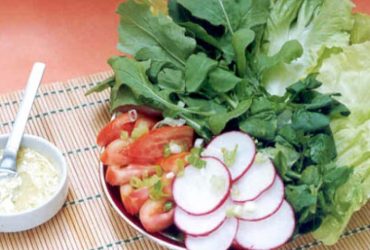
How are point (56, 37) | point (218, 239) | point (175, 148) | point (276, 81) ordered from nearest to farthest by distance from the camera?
point (218, 239) → point (175, 148) → point (276, 81) → point (56, 37)

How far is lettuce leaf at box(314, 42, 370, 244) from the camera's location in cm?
111

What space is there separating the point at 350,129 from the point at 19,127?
1.69ft

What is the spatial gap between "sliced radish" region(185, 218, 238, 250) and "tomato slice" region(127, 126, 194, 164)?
0.15 meters

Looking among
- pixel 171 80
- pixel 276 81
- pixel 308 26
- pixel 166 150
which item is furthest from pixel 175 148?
pixel 308 26

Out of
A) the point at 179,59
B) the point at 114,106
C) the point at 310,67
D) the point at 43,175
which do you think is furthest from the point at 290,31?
the point at 43,175

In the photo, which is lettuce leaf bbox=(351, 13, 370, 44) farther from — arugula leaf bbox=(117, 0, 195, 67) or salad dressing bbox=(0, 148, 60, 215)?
salad dressing bbox=(0, 148, 60, 215)

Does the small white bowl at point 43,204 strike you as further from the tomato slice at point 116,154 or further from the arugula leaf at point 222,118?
the arugula leaf at point 222,118

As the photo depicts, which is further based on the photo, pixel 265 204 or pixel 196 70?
pixel 196 70

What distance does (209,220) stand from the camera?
1.04 meters

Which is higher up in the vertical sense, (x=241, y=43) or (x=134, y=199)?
(x=241, y=43)

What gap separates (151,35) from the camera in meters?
1.26

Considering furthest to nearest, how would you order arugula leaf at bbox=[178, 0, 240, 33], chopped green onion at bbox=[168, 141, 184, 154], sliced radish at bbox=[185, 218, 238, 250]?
arugula leaf at bbox=[178, 0, 240, 33], chopped green onion at bbox=[168, 141, 184, 154], sliced radish at bbox=[185, 218, 238, 250]

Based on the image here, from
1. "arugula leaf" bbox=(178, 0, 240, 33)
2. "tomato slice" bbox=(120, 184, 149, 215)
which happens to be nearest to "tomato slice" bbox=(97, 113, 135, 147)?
"tomato slice" bbox=(120, 184, 149, 215)

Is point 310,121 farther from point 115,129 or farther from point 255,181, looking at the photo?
point 115,129
